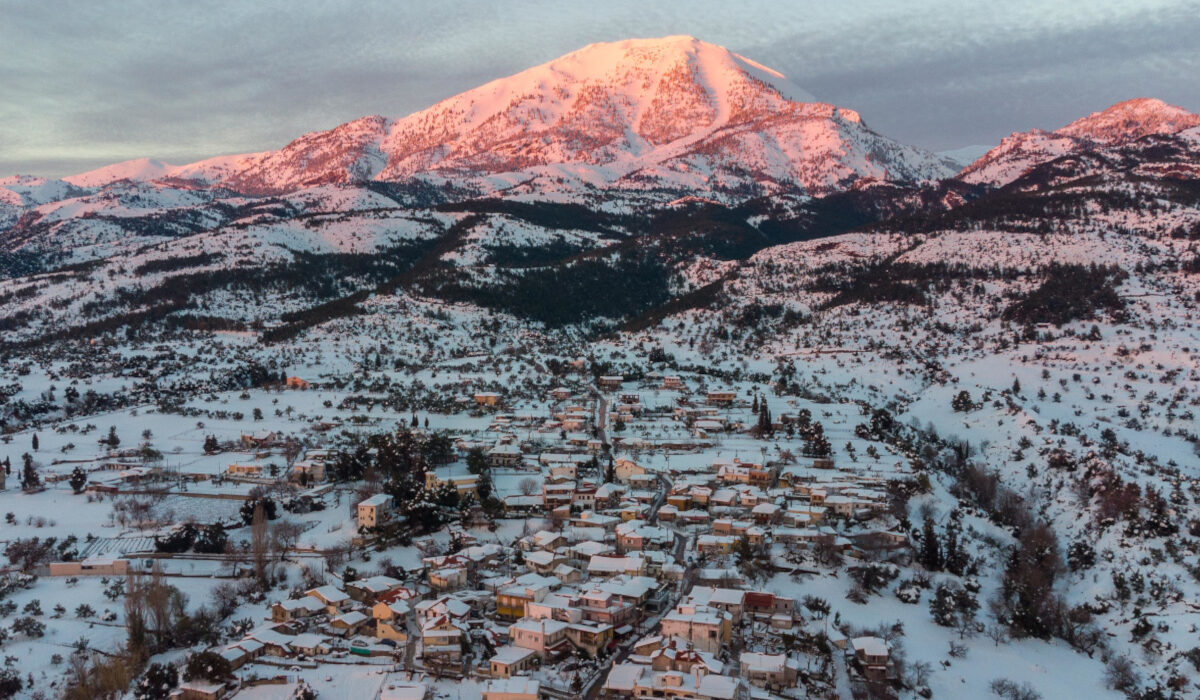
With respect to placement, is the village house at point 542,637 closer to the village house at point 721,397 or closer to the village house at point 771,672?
the village house at point 771,672

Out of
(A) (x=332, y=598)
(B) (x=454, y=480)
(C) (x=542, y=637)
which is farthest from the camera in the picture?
(B) (x=454, y=480)

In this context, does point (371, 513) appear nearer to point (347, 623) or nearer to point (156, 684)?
point (347, 623)

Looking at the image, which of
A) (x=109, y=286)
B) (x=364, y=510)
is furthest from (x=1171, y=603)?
(x=109, y=286)

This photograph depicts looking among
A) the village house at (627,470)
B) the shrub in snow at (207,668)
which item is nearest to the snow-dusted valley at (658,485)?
the shrub in snow at (207,668)

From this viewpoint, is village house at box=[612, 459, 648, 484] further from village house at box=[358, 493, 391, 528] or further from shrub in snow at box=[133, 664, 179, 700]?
shrub in snow at box=[133, 664, 179, 700]

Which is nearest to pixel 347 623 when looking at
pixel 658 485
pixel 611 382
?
pixel 658 485

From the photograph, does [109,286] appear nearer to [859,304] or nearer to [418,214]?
[418,214]

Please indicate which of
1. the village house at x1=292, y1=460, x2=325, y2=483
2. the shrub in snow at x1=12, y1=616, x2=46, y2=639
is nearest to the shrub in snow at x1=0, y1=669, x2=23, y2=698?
the shrub in snow at x1=12, y1=616, x2=46, y2=639

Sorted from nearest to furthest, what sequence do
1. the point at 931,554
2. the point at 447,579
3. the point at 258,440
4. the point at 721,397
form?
the point at 447,579 → the point at 931,554 → the point at 258,440 → the point at 721,397
